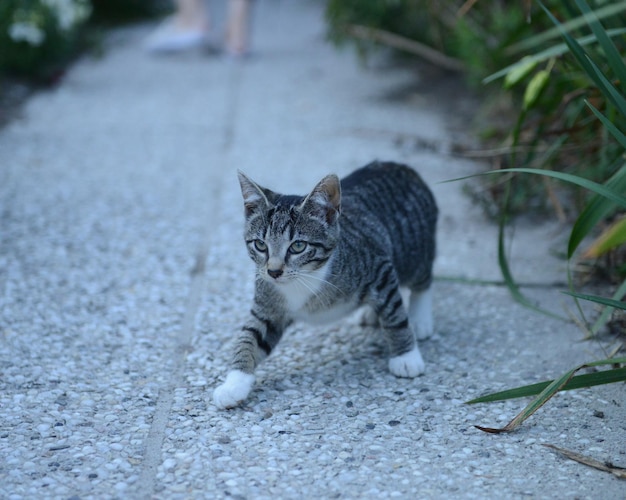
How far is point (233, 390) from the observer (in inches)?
108

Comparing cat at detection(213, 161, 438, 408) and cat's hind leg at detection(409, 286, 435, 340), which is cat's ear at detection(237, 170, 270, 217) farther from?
cat's hind leg at detection(409, 286, 435, 340)

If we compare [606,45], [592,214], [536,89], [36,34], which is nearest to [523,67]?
[536,89]

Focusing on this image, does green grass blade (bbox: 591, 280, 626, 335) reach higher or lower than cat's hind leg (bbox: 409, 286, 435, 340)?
higher

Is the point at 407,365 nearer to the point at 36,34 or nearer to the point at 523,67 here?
the point at 523,67

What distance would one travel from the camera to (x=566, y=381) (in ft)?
8.00

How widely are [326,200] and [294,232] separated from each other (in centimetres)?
17

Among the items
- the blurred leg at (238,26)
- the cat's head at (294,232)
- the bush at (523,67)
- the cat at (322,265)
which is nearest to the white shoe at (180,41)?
the blurred leg at (238,26)

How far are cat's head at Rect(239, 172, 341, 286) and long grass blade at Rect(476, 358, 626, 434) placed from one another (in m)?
0.84

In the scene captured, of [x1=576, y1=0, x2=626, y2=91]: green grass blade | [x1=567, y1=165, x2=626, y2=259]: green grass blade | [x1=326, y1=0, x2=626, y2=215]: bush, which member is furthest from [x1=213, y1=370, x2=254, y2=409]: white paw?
[x1=576, y1=0, x2=626, y2=91]: green grass blade

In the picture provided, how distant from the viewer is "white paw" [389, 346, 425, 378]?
298 cm

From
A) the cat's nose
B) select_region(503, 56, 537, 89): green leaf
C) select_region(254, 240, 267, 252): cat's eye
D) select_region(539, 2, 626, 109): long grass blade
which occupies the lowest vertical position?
the cat's nose

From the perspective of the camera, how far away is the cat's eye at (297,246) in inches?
111

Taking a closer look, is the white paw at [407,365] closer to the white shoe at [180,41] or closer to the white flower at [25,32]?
the white flower at [25,32]

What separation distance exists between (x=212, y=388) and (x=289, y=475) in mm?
643
